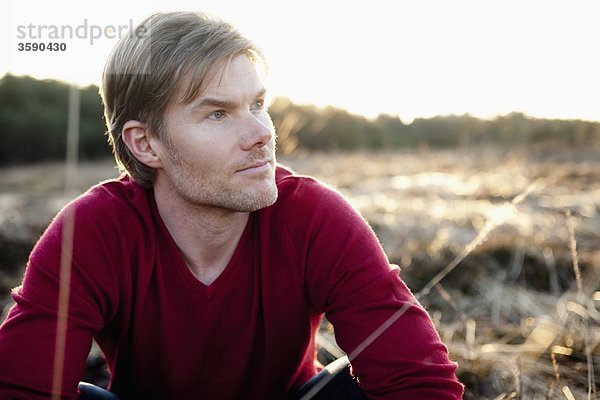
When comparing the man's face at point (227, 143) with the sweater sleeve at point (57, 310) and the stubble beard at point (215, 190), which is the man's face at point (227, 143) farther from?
the sweater sleeve at point (57, 310)

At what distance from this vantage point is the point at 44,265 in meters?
1.74

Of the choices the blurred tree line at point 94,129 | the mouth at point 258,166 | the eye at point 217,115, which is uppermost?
the eye at point 217,115

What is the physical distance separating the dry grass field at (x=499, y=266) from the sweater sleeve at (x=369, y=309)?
0.45m

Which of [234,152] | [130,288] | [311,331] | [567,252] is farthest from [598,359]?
[130,288]

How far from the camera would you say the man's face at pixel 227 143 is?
1.91 m

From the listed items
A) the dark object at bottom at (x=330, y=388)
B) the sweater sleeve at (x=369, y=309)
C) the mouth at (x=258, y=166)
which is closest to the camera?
the sweater sleeve at (x=369, y=309)

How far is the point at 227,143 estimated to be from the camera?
1.94 meters

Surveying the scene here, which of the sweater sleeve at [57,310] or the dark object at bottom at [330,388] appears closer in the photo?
the sweater sleeve at [57,310]

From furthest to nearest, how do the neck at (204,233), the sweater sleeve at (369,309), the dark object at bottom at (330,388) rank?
the neck at (204,233), the dark object at bottom at (330,388), the sweater sleeve at (369,309)

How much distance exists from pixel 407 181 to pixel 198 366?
22.1ft

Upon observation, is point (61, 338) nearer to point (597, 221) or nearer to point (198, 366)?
point (198, 366)

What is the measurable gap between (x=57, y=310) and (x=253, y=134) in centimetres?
82

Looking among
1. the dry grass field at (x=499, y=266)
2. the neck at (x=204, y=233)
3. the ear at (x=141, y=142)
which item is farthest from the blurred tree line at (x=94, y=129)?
the neck at (x=204, y=233)

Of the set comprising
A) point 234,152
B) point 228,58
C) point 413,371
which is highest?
point 228,58
